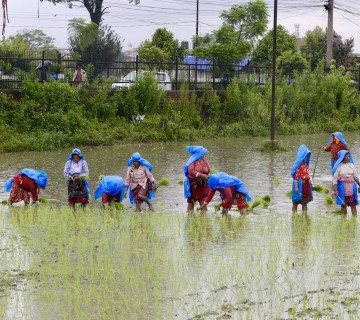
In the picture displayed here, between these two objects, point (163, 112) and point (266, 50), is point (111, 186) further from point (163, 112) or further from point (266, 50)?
point (266, 50)

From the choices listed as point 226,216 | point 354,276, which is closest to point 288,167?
point 226,216

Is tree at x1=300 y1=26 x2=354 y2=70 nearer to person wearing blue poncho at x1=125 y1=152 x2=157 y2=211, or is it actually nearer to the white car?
the white car

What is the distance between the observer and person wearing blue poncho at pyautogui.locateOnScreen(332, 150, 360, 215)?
40.1ft

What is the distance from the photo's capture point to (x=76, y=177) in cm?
1308

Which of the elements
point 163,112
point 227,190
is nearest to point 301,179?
point 227,190

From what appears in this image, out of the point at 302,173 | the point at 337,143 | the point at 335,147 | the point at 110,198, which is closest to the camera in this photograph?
the point at 302,173

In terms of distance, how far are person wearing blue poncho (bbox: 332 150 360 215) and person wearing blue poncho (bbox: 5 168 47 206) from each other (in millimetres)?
5236

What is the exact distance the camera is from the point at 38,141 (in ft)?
78.5

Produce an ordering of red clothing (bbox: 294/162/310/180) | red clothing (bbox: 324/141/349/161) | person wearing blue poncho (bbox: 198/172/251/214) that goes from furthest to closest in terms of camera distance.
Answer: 1. red clothing (bbox: 324/141/349/161)
2. red clothing (bbox: 294/162/310/180)
3. person wearing blue poncho (bbox: 198/172/251/214)

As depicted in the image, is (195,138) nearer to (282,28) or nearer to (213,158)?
(213,158)

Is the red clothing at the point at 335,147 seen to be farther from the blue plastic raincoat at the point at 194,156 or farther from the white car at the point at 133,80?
the white car at the point at 133,80

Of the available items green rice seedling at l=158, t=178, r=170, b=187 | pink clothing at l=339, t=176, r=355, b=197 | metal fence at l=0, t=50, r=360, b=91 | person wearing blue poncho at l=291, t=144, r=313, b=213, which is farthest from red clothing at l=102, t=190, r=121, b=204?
metal fence at l=0, t=50, r=360, b=91

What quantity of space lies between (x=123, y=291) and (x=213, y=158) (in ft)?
47.4

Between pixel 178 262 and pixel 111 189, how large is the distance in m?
4.12
